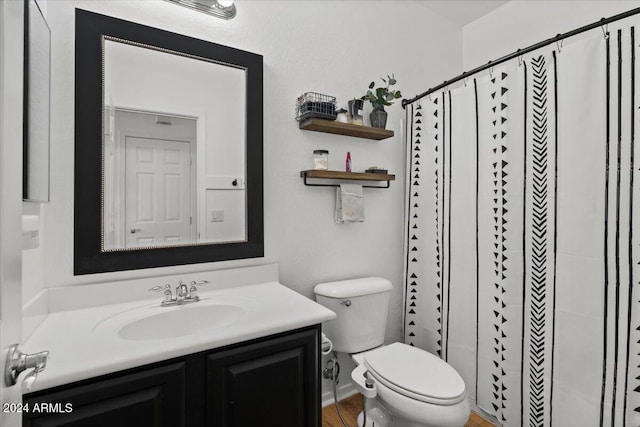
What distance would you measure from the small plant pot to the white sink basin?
129cm

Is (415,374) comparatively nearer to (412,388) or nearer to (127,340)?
(412,388)

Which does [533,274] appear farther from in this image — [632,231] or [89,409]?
[89,409]

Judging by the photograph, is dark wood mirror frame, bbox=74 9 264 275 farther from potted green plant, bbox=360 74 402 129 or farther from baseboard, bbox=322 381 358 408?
baseboard, bbox=322 381 358 408

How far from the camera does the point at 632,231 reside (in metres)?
1.19

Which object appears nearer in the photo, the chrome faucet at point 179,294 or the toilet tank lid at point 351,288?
the chrome faucet at point 179,294

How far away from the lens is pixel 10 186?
531 millimetres

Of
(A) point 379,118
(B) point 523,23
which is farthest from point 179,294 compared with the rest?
(B) point 523,23

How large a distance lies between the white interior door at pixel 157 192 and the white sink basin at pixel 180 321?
12.5 inches

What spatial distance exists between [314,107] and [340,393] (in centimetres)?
164

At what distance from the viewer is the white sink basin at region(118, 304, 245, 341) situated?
124 centimetres

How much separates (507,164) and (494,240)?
38cm

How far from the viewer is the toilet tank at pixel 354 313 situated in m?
1.70

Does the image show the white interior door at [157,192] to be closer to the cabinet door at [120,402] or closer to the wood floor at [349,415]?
the cabinet door at [120,402]

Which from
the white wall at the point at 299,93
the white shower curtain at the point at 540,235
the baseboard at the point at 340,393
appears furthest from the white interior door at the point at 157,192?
the white shower curtain at the point at 540,235
